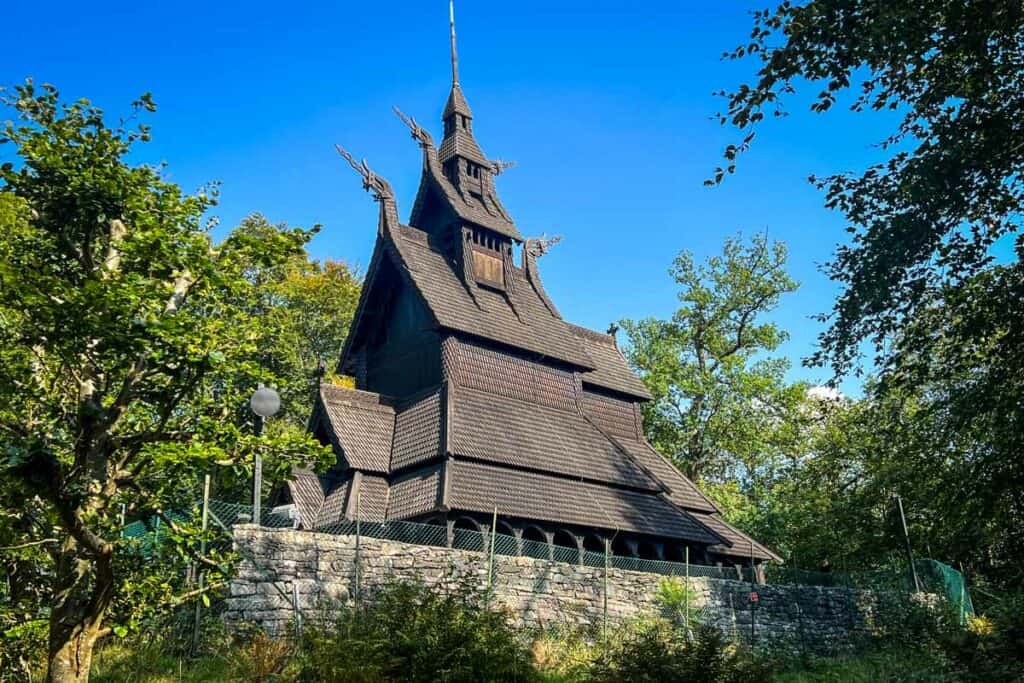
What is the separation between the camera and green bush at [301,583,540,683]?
1205 cm

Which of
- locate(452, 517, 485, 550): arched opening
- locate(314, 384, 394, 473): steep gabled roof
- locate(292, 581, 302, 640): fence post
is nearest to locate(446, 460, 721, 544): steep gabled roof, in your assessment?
locate(452, 517, 485, 550): arched opening

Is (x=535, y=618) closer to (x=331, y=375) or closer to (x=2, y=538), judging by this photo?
(x=2, y=538)

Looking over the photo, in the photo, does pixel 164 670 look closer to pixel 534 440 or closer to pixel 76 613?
pixel 76 613

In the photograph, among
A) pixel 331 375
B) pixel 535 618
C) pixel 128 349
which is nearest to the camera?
pixel 128 349

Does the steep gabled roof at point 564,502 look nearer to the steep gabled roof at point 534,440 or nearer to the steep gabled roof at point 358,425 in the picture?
the steep gabled roof at point 534,440

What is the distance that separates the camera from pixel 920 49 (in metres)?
12.5

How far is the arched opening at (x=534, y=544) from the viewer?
71.0ft

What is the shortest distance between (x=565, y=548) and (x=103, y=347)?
13.4 meters

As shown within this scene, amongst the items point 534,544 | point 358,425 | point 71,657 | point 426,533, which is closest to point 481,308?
point 358,425

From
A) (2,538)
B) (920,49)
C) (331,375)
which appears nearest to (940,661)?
(920,49)

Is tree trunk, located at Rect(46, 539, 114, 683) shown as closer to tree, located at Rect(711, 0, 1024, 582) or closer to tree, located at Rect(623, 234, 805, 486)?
tree, located at Rect(711, 0, 1024, 582)

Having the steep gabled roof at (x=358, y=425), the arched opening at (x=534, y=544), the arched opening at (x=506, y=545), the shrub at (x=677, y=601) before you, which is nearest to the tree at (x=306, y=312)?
the steep gabled roof at (x=358, y=425)

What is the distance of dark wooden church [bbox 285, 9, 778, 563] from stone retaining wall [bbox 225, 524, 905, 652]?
4.04 meters

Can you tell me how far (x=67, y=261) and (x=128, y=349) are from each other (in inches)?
90.8
